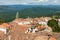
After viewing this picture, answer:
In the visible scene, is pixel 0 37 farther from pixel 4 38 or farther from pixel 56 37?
pixel 56 37

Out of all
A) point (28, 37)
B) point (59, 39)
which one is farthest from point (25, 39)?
point (59, 39)

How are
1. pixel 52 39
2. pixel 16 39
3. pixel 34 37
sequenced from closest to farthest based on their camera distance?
1. pixel 52 39
2. pixel 34 37
3. pixel 16 39

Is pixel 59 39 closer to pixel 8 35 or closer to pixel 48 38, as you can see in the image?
pixel 48 38

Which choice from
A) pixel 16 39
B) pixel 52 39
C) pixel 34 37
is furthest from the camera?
pixel 16 39

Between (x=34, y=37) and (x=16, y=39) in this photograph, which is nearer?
(x=34, y=37)

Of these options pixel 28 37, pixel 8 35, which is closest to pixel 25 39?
pixel 28 37

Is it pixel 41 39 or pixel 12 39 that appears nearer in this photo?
pixel 41 39

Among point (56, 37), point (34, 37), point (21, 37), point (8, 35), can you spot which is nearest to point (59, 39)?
point (56, 37)
